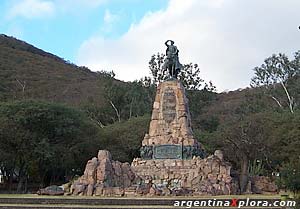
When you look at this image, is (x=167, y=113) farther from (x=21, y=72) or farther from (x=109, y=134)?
(x=21, y=72)

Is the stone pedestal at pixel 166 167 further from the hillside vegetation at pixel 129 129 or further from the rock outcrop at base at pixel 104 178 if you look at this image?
the hillside vegetation at pixel 129 129

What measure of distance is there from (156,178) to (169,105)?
4.44m

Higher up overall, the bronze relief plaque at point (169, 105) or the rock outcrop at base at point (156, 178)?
the bronze relief plaque at point (169, 105)

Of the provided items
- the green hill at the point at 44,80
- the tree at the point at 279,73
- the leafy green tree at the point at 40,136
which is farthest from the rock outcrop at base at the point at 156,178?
the green hill at the point at 44,80

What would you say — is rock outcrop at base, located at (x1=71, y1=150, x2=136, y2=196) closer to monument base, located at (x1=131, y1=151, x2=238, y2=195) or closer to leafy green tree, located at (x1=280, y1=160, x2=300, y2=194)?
monument base, located at (x1=131, y1=151, x2=238, y2=195)

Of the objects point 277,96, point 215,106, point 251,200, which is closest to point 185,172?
point 251,200

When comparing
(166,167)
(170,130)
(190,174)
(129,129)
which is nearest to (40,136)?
(129,129)

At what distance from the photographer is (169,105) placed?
32.5 metres

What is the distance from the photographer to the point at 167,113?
1275 inches

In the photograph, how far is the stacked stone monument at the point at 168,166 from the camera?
27.8 m

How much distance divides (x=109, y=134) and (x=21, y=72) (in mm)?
50639

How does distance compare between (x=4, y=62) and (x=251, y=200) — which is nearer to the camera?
(x=251, y=200)

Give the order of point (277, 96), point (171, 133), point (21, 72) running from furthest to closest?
point (21, 72) < point (277, 96) < point (171, 133)

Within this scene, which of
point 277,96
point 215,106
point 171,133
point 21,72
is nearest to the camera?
point 171,133
